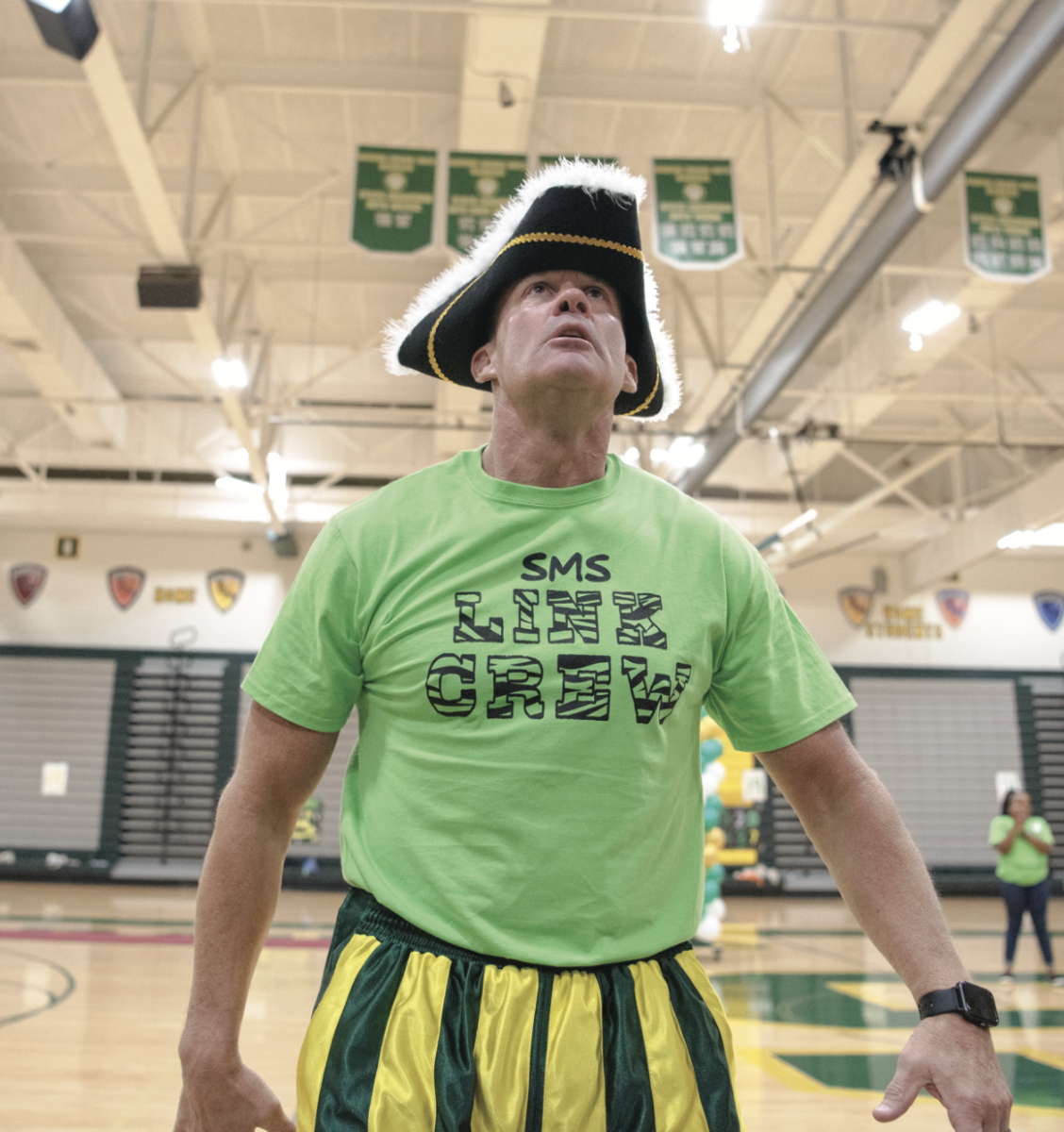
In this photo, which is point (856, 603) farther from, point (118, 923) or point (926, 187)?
point (118, 923)

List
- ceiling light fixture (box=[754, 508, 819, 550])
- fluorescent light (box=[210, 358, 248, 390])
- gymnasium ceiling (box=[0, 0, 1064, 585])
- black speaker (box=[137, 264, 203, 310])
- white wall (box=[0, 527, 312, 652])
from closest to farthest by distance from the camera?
gymnasium ceiling (box=[0, 0, 1064, 585])
black speaker (box=[137, 264, 203, 310])
fluorescent light (box=[210, 358, 248, 390])
ceiling light fixture (box=[754, 508, 819, 550])
white wall (box=[0, 527, 312, 652])

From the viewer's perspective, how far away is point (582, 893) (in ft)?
3.81

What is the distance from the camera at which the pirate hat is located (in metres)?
1.41

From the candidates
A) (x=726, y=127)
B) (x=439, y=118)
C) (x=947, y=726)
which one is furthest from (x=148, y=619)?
(x=947, y=726)

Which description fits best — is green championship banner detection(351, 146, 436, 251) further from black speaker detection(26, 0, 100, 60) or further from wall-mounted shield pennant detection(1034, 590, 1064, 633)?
wall-mounted shield pennant detection(1034, 590, 1064, 633)

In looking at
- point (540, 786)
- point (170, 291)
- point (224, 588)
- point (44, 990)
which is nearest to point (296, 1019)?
point (44, 990)

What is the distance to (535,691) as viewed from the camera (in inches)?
47.2

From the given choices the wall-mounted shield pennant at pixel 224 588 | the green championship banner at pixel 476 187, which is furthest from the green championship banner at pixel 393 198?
the wall-mounted shield pennant at pixel 224 588

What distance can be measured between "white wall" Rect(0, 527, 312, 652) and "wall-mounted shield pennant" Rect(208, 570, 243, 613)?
65 millimetres

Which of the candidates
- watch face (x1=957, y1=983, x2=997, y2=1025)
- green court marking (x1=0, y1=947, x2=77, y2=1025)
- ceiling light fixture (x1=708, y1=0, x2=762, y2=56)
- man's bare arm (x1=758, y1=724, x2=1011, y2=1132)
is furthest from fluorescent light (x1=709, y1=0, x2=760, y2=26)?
green court marking (x1=0, y1=947, x2=77, y2=1025)

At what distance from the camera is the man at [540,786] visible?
3.73 feet

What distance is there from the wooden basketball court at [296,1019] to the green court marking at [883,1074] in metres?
0.01

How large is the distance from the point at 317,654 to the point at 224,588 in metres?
13.6

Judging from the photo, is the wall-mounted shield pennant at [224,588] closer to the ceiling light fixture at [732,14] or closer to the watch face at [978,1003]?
Answer: the ceiling light fixture at [732,14]
